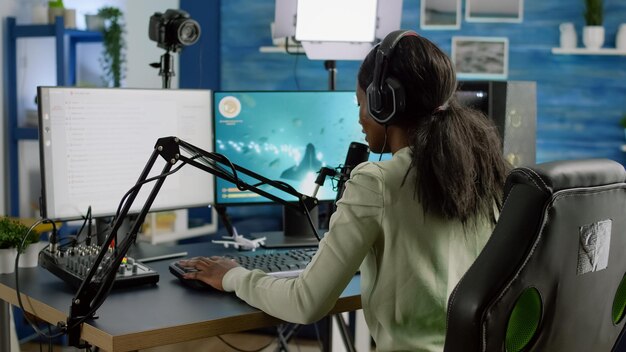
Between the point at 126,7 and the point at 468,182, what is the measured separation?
3.10m

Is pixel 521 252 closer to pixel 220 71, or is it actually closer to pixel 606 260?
pixel 606 260

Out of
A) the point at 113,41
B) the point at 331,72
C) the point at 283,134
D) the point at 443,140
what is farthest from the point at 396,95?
the point at 113,41

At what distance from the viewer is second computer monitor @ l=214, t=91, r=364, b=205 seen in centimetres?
234

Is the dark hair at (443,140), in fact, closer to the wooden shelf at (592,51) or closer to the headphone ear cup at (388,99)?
the headphone ear cup at (388,99)

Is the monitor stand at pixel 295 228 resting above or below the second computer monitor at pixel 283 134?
below

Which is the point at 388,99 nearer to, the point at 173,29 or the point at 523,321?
the point at 523,321

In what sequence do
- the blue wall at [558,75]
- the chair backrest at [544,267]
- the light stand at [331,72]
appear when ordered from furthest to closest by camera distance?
the blue wall at [558,75]
the light stand at [331,72]
the chair backrest at [544,267]

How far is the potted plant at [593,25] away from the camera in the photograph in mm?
3648

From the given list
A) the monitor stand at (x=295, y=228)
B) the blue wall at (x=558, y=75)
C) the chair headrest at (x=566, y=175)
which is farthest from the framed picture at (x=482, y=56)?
the chair headrest at (x=566, y=175)

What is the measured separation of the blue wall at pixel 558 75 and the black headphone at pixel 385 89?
7.35ft

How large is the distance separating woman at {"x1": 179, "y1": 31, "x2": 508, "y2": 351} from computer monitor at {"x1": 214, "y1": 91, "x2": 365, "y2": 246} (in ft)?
2.58

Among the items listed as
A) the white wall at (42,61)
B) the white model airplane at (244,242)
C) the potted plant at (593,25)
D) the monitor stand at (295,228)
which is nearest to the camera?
the white model airplane at (244,242)

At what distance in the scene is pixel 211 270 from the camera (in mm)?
1783

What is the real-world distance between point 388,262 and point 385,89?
0.32 metres
